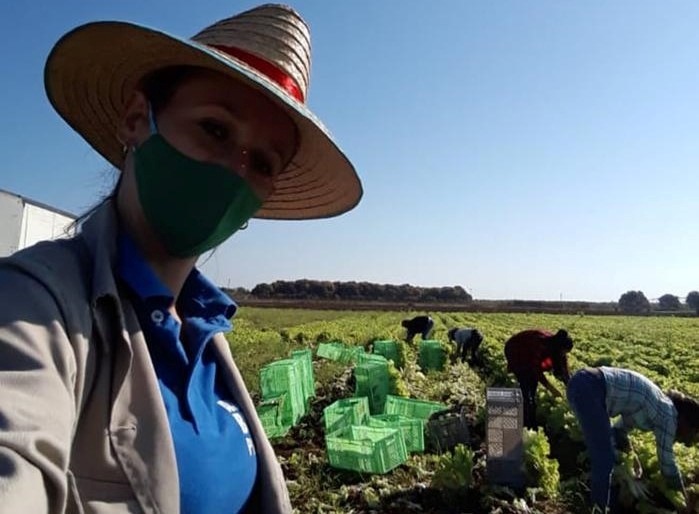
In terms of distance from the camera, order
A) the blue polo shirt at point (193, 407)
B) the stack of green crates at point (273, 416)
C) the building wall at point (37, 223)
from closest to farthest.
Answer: the blue polo shirt at point (193, 407) < the stack of green crates at point (273, 416) < the building wall at point (37, 223)

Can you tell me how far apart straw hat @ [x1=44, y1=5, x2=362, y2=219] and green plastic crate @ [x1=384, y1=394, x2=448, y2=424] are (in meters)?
5.99

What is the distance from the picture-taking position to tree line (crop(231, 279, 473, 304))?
10175 cm

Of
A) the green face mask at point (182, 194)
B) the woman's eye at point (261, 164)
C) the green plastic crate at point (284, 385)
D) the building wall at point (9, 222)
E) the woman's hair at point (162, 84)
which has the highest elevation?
the building wall at point (9, 222)

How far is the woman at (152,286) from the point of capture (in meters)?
0.78

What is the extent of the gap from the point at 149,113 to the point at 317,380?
9262 millimetres

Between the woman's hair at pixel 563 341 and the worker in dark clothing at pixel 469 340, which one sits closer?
the woman's hair at pixel 563 341

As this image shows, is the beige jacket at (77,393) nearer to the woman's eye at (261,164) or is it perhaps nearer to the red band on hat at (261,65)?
the woman's eye at (261,164)

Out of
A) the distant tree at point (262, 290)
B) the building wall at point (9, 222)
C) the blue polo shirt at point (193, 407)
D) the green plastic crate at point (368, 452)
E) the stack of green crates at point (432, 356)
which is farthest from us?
the distant tree at point (262, 290)

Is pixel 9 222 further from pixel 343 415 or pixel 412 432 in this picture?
pixel 412 432

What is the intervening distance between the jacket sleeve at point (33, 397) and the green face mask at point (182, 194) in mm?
406

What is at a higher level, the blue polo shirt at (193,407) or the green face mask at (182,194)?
the green face mask at (182,194)

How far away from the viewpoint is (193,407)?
115cm

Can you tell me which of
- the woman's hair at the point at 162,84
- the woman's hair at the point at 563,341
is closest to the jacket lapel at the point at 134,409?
the woman's hair at the point at 162,84

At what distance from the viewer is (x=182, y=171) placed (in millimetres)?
1229
